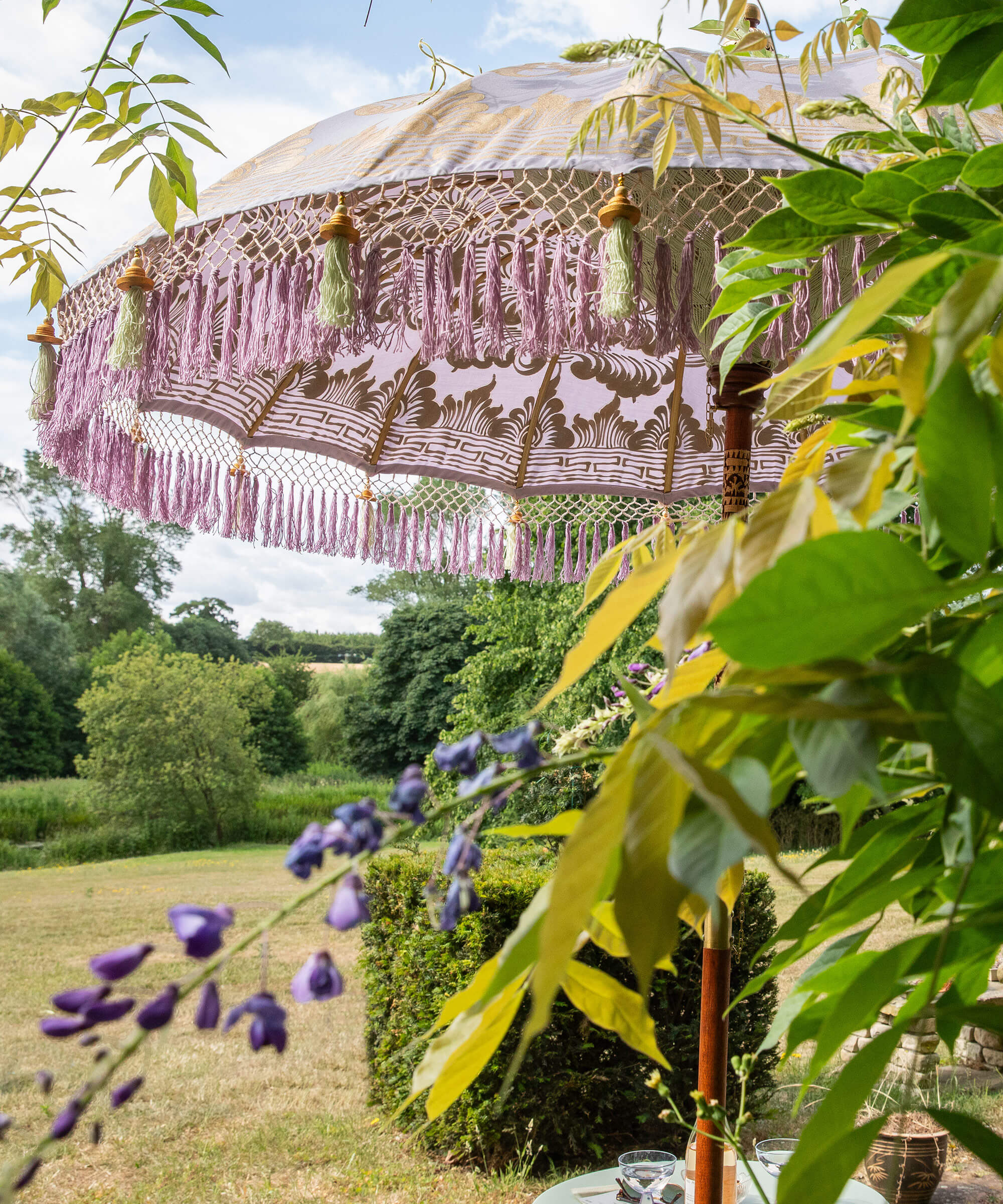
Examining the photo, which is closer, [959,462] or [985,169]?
[959,462]

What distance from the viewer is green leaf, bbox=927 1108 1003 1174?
0.88 feet

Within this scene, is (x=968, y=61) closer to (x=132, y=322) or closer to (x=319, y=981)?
(x=319, y=981)

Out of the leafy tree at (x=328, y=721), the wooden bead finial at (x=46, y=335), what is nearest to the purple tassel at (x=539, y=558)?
the wooden bead finial at (x=46, y=335)

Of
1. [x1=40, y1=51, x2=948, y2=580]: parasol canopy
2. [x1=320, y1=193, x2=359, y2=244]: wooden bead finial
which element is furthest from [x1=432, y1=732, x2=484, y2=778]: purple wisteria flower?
[x1=320, y1=193, x2=359, y2=244]: wooden bead finial

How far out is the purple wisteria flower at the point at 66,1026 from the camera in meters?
0.20

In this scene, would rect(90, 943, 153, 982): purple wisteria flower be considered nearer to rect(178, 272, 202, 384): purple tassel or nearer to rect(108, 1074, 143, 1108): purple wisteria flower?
rect(108, 1074, 143, 1108): purple wisteria flower

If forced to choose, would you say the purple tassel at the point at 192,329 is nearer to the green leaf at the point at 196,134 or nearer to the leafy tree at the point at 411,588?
the green leaf at the point at 196,134

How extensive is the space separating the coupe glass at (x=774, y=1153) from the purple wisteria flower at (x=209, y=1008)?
1184mm

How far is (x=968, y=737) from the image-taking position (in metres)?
0.20

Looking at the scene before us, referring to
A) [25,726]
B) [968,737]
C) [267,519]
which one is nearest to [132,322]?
[267,519]

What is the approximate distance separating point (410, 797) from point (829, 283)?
1.08 metres

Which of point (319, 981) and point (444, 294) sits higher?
point (444, 294)

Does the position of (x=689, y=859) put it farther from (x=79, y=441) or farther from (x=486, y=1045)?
(x=79, y=441)

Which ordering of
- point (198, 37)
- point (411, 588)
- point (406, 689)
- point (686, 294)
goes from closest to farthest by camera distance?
point (198, 37) < point (686, 294) < point (406, 689) < point (411, 588)
